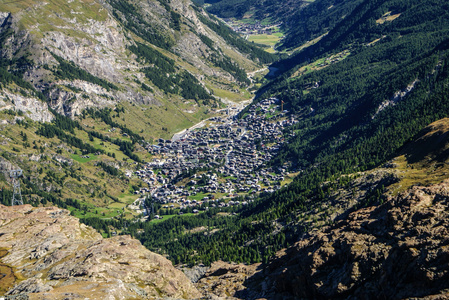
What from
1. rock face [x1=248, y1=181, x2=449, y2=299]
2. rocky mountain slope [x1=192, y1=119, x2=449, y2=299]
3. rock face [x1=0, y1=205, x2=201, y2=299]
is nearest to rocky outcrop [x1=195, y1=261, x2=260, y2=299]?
rocky mountain slope [x1=192, y1=119, x2=449, y2=299]

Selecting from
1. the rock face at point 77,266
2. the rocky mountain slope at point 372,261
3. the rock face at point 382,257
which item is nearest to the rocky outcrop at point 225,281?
the rocky mountain slope at point 372,261

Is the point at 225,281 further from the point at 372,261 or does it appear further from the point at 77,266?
the point at 372,261

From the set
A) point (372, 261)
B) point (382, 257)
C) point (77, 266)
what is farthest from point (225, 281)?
point (382, 257)

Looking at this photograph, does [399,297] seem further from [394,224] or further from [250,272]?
[250,272]

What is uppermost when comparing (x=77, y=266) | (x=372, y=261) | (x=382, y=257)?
(x=77, y=266)

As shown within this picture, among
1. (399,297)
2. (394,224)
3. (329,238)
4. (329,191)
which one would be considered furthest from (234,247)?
(399,297)
